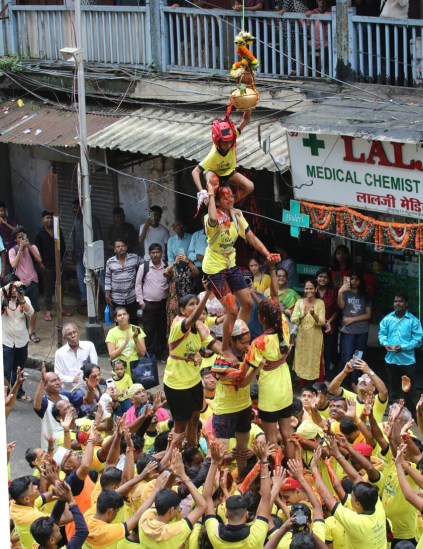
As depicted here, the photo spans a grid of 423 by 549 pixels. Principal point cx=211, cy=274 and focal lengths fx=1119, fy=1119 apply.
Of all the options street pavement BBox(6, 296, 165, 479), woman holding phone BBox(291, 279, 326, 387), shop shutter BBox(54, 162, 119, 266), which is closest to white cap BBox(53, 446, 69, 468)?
street pavement BBox(6, 296, 165, 479)

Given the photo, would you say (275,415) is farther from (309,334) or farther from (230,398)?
(309,334)

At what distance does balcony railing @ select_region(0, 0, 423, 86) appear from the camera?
13.8m

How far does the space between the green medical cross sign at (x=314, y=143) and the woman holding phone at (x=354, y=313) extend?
64.9 inches

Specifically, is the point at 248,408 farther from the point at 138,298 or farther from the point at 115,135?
the point at 115,135

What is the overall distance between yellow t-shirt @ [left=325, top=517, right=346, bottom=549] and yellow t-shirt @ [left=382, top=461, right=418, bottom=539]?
565 mm

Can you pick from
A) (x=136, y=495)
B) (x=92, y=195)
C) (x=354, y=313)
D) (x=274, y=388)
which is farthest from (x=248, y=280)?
(x=92, y=195)

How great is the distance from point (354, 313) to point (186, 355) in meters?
3.55

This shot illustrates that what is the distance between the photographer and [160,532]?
8172 millimetres

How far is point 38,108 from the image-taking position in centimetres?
1758

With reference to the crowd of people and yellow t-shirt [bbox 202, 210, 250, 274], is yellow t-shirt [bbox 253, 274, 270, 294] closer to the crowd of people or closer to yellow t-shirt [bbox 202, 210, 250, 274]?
the crowd of people

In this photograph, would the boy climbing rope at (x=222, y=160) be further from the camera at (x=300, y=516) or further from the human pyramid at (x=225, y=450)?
the camera at (x=300, y=516)

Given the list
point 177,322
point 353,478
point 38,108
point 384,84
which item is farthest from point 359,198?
point 38,108

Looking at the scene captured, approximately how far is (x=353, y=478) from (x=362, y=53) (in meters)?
6.81

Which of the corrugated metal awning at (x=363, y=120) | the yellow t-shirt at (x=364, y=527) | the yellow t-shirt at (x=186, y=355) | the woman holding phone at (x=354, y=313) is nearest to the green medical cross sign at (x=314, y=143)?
the corrugated metal awning at (x=363, y=120)
